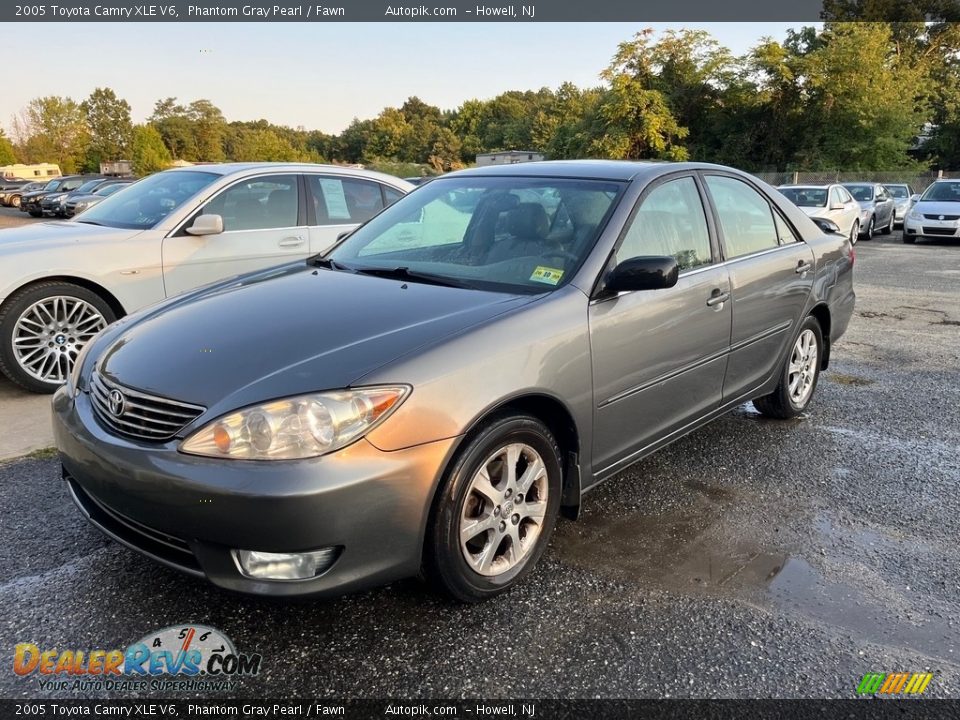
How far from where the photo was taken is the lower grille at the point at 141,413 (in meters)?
2.30

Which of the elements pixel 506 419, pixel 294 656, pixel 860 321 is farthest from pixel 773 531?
pixel 860 321

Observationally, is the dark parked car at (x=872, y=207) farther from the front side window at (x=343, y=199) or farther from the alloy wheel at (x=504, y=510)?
the alloy wheel at (x=504, y=510)

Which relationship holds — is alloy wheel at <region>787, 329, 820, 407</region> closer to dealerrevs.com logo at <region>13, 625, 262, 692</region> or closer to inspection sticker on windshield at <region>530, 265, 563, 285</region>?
inspection sticker on windshield at <region>530, 265, 563, 285</region>

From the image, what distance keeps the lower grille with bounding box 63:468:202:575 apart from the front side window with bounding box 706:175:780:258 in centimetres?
296

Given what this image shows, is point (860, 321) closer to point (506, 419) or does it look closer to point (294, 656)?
point (506, 419)

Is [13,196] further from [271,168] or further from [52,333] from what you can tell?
[52,333]

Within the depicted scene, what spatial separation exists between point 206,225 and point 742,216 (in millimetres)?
3795

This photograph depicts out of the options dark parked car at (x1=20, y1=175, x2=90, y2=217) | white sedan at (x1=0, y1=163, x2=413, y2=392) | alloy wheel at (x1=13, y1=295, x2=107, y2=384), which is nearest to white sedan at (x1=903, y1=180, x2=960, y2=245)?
white sedan at (x1=0, y1=163, x2=413, y2=392)

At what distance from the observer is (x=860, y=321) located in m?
7.95

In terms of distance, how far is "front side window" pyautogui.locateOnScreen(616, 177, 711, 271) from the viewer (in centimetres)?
325

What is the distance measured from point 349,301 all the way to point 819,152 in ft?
125

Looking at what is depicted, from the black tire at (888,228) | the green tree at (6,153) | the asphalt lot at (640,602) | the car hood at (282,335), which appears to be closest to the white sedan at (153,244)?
the asphalt lot at (640,602)

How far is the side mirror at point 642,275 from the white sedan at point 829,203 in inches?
537

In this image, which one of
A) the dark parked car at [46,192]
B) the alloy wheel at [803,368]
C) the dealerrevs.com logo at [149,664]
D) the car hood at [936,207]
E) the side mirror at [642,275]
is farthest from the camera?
the dark parked car at [46,192]
